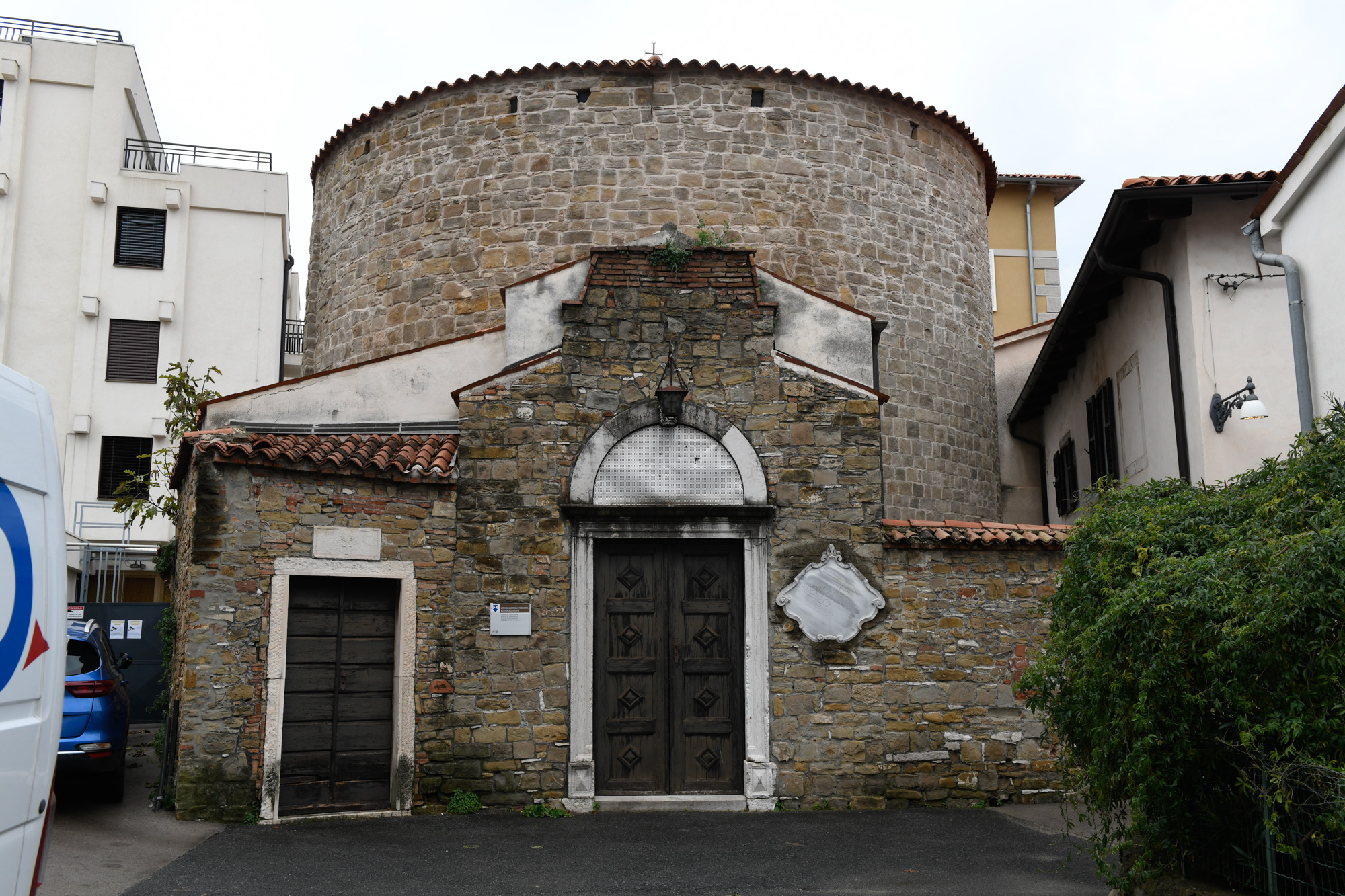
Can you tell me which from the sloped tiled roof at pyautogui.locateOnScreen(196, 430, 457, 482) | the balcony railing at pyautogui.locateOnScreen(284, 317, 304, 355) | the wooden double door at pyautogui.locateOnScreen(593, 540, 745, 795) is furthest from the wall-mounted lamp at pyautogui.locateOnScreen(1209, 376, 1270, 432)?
the balcony railing at pyautogui.locateOnScreen(284, 317, 304, 355)

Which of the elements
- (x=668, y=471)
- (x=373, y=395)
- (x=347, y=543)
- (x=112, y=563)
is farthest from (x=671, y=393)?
(x=112, y=563)

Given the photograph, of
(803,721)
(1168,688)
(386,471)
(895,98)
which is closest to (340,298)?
(386,471)

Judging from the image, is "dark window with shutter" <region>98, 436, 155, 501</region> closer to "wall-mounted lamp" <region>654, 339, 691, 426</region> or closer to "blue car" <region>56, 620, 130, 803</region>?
"blue car" <region>56, 620, 130, 803</region>

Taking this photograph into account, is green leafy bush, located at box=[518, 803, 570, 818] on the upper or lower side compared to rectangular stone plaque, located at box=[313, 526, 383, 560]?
lower

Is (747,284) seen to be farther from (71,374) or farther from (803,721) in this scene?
(71,374)

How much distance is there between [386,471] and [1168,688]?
6384 mm

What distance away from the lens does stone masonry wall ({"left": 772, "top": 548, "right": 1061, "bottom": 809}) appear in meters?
9.72

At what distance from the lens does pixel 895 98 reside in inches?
590

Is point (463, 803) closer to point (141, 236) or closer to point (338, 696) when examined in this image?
point (338, 696)

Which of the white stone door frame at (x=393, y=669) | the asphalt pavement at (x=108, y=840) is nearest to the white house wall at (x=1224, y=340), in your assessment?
the white stone door frame at (x=393, y=669)

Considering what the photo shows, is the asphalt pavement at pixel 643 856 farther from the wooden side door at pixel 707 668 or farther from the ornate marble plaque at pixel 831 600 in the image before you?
the ornate marble plaque at pixel 831 600

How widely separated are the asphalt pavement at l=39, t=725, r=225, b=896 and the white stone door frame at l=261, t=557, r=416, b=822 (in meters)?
0.59

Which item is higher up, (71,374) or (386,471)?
(71,374)

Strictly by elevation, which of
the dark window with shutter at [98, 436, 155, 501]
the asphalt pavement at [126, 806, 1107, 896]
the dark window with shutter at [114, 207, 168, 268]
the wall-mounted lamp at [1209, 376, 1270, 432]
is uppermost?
the dark window with shutter at [114, 207, 168, 268]
